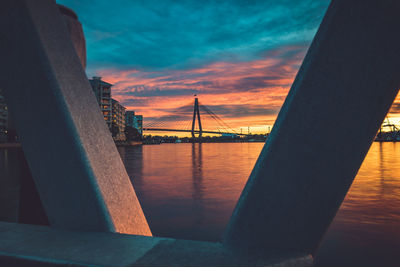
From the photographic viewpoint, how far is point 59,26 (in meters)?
2.12

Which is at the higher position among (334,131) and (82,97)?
(82,97)

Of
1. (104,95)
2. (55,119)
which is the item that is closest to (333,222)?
(55,119)

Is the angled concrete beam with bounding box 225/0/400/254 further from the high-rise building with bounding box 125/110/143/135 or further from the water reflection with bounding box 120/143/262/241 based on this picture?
the high-rise building with bounding box 125/110/143/135

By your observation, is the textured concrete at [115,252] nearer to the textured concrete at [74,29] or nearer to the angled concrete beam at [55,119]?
the angled concrete beam at [55,119]

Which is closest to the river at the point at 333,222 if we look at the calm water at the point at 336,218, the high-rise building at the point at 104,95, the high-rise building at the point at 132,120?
the calm water at the point at 336,218

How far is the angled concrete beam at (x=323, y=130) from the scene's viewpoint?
1.32 metres

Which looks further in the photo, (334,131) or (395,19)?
(334,131)

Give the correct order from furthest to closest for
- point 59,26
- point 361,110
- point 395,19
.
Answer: point 59,26, point 361,110, point 395,19

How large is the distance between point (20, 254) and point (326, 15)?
2.27 metres

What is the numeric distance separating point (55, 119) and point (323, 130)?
1.84m

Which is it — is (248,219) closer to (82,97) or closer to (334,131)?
(334,131)

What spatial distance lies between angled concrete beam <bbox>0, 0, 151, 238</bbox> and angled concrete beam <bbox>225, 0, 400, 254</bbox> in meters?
1.08

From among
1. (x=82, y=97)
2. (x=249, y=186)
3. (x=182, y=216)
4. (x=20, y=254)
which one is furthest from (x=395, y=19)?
(x=182, y=216)

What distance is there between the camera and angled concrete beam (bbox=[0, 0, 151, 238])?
1.91 metres
